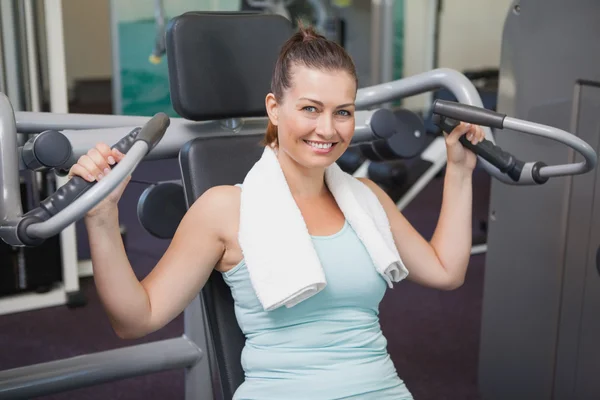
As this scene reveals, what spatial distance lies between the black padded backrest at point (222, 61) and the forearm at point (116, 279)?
437mm

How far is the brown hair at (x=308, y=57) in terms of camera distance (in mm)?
1324

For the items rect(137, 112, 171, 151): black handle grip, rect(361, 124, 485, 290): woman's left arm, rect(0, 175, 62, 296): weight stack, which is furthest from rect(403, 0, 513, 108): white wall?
rect(137, 112, 171, 151): black handle grip

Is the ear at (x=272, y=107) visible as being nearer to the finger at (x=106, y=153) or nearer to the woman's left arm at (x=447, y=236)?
the woman's left arm at (x=447, y=236)

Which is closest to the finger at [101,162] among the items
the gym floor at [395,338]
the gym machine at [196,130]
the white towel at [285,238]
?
the gym machine at [196,130]

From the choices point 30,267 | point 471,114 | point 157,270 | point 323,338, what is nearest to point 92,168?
point 157,270

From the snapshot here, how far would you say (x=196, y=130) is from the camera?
63.7 inches

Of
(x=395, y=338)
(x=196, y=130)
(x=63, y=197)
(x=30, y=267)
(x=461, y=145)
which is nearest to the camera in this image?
(x=63, y=197)

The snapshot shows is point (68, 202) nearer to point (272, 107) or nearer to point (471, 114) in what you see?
point (272, 107)

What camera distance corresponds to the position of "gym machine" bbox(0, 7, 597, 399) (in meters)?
1.27

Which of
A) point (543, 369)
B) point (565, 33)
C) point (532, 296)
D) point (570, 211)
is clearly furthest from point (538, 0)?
point (543, 369)

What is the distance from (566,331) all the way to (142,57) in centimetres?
456

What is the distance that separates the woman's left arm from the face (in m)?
0.26

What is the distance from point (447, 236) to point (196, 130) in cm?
55

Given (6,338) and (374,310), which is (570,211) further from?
(6,338)
